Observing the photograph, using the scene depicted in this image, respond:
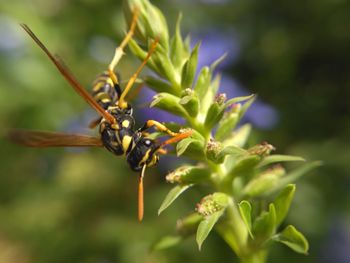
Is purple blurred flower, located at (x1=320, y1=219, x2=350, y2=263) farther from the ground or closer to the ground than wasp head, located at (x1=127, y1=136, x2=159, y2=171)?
closer to the ground

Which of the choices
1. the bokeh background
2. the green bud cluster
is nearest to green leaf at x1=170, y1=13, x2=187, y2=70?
the green bud cluster

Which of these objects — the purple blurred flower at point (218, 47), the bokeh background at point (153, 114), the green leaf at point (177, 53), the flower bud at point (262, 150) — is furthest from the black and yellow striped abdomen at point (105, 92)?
the purple blurred flower at point (218, 47)

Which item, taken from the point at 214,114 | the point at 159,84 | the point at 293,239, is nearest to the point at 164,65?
the point at 159,84

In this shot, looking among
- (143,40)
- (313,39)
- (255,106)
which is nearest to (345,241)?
(255,106)

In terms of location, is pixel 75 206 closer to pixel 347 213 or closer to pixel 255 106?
pixel 255 106

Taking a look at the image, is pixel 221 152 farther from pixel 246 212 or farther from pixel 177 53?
pixel 177 53

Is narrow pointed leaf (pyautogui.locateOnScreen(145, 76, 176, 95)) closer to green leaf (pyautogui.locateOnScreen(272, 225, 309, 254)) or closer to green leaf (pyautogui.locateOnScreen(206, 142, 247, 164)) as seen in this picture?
green leaf (pyautogui.locateOnScreen(206, 142, 247, 164))
